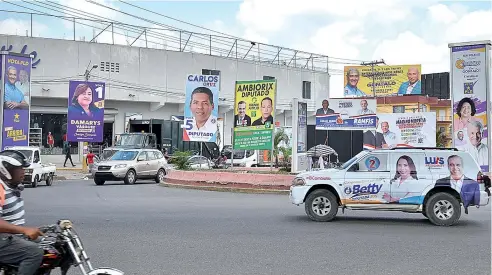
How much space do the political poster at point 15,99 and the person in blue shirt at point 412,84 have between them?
161 feet

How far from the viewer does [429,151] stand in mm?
13852

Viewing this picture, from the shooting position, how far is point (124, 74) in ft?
159

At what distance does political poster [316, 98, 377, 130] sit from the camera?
34875 mm

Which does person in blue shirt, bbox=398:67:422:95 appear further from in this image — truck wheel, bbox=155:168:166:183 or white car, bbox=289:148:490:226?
white car, bbox=289:148:490:226

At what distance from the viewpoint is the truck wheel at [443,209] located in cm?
1348

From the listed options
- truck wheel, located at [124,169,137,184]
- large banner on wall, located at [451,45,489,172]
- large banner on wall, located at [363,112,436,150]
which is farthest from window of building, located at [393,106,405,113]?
truck wheel, located at [124,169,137,184]

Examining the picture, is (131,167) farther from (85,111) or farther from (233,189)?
(85,111)

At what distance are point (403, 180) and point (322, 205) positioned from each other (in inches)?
76.6

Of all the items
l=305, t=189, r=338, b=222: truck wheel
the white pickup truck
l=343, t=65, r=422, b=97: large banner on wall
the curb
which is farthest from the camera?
l=343, t=65, r=422, b=97: large banner on wall

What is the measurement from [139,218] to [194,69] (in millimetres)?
38855

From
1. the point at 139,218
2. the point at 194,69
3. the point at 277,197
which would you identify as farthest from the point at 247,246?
the point at 194,69

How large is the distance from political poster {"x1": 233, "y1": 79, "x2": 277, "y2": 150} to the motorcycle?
19252 mm

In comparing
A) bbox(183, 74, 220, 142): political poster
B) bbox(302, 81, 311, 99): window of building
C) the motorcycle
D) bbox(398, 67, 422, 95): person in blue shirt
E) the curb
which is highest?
bbox(398, 67, 422, 95): person in blue shirt

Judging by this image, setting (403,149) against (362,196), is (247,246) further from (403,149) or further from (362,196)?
(403,149)
